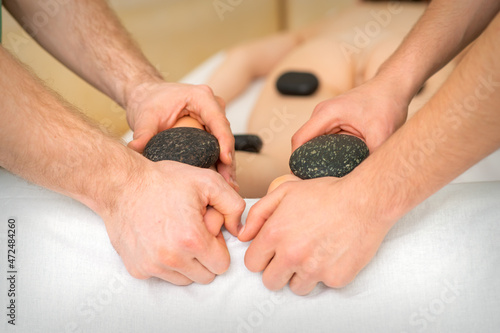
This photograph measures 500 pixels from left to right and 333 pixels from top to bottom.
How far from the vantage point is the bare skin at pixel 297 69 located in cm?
118

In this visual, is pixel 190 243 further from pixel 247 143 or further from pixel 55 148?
pixel 247 143

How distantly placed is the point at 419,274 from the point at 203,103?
57cm

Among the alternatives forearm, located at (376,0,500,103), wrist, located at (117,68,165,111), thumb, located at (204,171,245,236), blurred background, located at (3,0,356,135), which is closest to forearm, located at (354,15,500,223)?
thumb, located at (204,171,245,236)

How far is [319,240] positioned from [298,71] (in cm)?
88

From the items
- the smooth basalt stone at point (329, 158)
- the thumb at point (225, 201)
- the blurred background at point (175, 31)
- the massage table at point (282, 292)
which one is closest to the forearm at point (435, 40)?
the smooth basalt stone at point (329, 158)

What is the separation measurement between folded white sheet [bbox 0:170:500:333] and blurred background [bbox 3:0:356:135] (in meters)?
1.32

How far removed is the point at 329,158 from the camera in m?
0.89

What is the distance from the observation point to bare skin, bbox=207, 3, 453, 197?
1.18 m

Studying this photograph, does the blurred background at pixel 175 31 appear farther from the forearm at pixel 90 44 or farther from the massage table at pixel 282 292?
the massage table at pixel 282 292

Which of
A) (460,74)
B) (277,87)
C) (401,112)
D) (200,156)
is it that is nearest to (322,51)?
(277,87)

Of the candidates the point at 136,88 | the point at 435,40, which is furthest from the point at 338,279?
the point at 136,88

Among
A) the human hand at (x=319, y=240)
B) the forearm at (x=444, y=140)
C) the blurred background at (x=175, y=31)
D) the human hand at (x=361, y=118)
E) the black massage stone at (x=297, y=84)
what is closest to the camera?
the forearm at (x=444, y=140)

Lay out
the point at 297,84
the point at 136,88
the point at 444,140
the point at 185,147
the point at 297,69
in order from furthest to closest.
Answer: the point at 297,69 → the point at 297,84 → the point at 136,88 → the point at 185,147 → the point at 444,140

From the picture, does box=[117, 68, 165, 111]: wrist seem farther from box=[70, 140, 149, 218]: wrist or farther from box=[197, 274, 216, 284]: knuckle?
box=[197, 274, 216, 284]: knuckle
